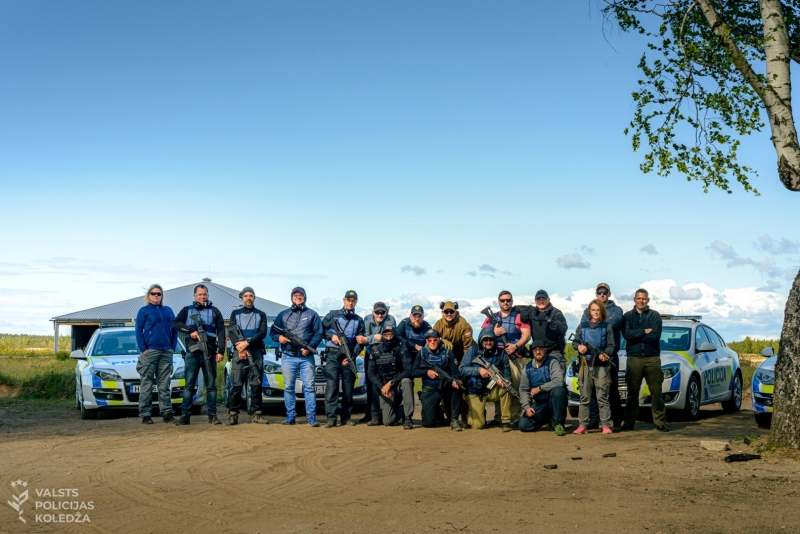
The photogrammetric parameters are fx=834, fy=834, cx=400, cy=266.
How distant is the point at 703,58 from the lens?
509 inches

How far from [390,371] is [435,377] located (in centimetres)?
90

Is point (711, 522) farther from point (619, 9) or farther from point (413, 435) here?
point (619, 9)

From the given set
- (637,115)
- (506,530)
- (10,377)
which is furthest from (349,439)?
(10,377)

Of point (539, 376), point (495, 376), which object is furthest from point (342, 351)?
point (539, 376)

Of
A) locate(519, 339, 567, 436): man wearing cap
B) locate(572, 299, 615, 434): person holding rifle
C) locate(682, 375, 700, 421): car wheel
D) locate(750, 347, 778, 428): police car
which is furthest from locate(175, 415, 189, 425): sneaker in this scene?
locate(750, 347, 778, 428): police car

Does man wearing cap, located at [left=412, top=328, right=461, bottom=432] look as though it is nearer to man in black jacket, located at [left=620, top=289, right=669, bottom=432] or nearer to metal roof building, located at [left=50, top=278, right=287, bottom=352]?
man in black jacket, located at [left=620, top=289, right=669, bottom=432]

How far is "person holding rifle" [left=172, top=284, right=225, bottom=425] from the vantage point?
532 inches

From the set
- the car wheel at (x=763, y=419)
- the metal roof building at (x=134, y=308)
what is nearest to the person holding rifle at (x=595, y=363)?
the car wheel at (x=763, y=419)

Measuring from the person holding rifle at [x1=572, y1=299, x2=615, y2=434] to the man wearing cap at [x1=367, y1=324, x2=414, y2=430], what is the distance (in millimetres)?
2792

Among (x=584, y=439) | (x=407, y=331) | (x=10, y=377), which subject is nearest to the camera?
(x=584, y=439)

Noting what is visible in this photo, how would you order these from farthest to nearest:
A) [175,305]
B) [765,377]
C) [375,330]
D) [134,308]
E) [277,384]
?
[134,308] < [175,305] < [277,384] < [375,330] < [765,377]

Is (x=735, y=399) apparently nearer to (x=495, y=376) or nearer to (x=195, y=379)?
(x=495, y=376)

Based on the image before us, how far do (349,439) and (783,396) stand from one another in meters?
5.91

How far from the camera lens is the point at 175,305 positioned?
3894 cm
